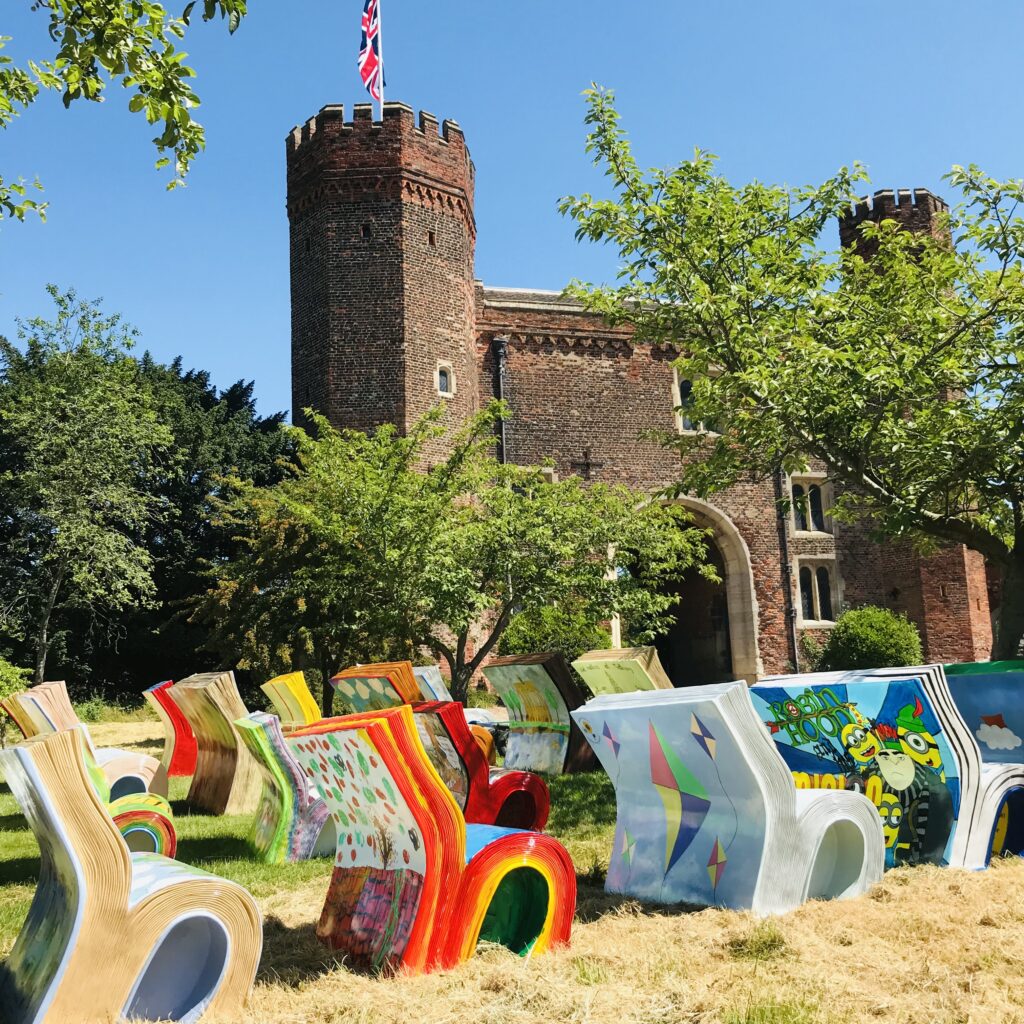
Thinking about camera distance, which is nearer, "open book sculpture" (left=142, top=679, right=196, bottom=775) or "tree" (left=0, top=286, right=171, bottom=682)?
"open book sculpture" (left=142, top=679, right=196, bottom=775)

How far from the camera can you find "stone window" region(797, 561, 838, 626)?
2675 centimetres

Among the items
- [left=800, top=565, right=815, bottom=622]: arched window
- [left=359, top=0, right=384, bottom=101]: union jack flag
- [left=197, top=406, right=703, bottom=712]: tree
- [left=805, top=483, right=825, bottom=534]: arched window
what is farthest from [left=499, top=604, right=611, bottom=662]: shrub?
[left=359, top=0, right=384, bottom=101]: union jack flag

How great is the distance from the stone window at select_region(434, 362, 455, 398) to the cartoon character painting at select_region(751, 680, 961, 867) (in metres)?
17.1

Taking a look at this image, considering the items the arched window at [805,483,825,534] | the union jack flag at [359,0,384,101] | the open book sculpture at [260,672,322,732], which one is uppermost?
the union jack flag at [359,0,384,101]

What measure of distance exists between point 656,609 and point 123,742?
32.0 ft

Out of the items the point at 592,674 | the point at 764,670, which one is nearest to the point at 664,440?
the point at 592,674

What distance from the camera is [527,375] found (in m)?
25.1

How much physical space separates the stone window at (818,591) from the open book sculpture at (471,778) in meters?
21.1

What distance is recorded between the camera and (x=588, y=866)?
249 inches

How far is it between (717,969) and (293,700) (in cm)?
634

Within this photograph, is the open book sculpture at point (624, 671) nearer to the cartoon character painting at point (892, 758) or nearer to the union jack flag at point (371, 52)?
the cartoon character painting at point (892, 758)

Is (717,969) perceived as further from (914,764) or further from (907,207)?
(907,207)

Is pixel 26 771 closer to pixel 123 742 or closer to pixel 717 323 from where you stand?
pixel 717 323

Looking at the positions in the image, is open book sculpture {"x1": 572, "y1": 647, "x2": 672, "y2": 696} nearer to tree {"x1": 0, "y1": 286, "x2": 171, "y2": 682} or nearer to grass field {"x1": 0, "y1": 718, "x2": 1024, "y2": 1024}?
grass field {"x1": 0, "y1": 718, "x2": 1024, "y2": 1024}
